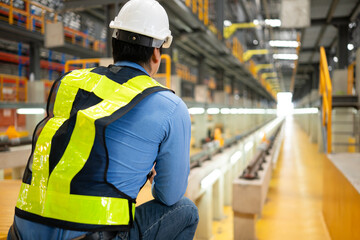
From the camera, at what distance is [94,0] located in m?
4.58

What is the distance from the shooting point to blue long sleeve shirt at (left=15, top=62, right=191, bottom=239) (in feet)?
3.58

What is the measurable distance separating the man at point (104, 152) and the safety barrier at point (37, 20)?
346 cm

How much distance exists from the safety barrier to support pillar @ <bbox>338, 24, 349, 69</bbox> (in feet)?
26.9

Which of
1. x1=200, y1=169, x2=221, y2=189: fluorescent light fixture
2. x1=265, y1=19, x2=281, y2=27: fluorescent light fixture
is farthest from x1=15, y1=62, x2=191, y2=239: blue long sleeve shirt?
x1=265, y1=19, x2=281, y2=27: fluorescent light fixture

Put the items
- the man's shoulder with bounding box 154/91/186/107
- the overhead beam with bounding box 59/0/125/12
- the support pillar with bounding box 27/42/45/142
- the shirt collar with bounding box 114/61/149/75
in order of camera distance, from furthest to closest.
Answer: the support pillar with bounding box 27/42/45/142
the overhead beam with bounding box 59/0/125/12
the shirt collar with bounding box 114/61/149/75
the man's shoulder with bounding box 154/91/186/107

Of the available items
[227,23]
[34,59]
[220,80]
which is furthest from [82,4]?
[220,80]

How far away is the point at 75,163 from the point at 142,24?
2.26 ft

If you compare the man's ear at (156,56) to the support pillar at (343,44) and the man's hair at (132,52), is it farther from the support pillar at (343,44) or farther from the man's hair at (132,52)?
the support pillar at (343,44)

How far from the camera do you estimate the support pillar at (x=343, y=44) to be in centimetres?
917

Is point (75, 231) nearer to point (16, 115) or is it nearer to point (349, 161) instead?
point (349, 161)

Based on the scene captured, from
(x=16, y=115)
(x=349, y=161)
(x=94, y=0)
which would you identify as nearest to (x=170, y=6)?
(x=94, y=0)

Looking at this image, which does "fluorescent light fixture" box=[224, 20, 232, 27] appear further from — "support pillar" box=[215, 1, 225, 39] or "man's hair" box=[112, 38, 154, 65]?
"man's hair" box=[112, 38, 154, 65]

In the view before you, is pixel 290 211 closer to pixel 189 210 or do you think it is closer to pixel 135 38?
pixel 189 210

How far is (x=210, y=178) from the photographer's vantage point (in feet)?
15.0
